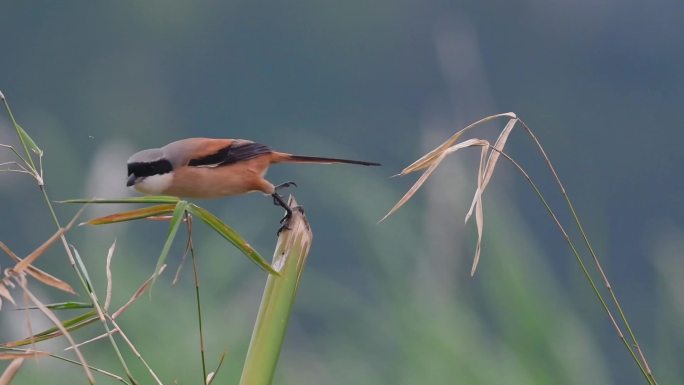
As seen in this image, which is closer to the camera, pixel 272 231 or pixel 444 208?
pixel 444 208

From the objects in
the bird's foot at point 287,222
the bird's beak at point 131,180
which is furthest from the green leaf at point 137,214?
the bird's beak at point 131,180

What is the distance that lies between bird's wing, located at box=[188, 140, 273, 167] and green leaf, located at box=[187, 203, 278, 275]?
1.88ft

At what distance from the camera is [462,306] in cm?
175

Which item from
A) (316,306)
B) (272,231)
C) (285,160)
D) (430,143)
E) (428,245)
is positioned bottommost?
(272,231)

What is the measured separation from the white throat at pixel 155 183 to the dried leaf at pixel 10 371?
0.50m

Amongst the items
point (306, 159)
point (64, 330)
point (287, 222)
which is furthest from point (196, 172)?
A: point (64, 330)

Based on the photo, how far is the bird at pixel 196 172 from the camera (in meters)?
1.32

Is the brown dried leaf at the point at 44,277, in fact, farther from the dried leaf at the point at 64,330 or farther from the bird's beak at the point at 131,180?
the bird's beak at the point at 131,180

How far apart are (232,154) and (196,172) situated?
8cm

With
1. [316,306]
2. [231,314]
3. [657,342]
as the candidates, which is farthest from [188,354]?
[657,342]

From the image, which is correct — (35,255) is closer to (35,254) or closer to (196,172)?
(35,254)

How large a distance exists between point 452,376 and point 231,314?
1.77ft

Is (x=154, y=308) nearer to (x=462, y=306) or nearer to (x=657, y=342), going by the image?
(x=462, y=306)

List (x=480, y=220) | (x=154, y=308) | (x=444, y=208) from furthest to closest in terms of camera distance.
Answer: (x=154, y=308) < (x=444, y=208) < (x=480, y=220)
